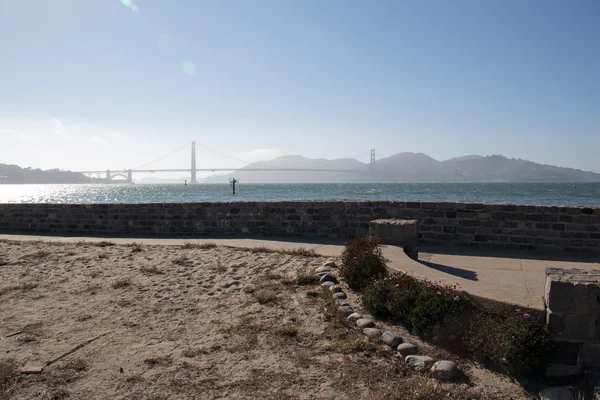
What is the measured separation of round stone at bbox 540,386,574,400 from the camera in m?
3.44

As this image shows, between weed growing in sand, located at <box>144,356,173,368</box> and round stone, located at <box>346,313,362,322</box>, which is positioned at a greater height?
round stone, located at <box>346,313,362,322</box>

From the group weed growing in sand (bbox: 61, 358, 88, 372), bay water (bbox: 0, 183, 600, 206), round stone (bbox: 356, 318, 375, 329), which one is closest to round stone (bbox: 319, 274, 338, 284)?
round stone (bbox: 356, 318, 375, 329)

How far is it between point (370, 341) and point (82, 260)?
6101mm

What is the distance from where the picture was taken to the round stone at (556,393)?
11.3ft

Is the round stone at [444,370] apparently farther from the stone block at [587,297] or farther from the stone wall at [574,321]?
the stone block at [587,297]

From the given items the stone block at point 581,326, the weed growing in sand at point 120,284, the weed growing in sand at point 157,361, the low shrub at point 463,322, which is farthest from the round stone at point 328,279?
the stone block at point 581,326

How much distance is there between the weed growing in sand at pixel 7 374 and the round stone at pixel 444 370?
367 cm

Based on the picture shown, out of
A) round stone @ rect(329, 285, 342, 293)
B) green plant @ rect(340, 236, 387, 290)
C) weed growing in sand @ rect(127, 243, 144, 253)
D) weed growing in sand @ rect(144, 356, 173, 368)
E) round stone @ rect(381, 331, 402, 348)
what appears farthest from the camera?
weed growing in sand @ rect(127, 243, 144, 253)

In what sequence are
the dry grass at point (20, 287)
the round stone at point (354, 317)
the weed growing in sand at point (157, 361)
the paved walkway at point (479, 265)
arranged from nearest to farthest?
the weed growing in sand at point (157, 361), the paved walkway at point (479, 265), the round stone at point (354, 317), the dry grass at point (20, 287)

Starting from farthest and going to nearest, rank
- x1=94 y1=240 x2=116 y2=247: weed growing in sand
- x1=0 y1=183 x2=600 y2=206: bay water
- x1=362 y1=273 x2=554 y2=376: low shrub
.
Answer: x1=0 y1=183 x2=600 y2=206: bay water → x1=94 y1=240 x2=116 y2=247: weed growing in sand → x1=362 y1=273 x2=554 y2=376: low shrub

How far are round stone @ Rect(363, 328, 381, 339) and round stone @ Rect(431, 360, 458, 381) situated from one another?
0.75 metres

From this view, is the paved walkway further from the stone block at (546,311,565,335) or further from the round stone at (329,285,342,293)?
the round stone at (329,285,342,293)

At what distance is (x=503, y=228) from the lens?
842 cm

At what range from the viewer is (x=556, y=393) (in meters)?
3.49
